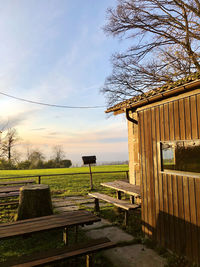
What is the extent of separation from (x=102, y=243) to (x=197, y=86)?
118 inches

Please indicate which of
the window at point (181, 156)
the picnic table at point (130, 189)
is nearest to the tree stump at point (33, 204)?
the picnic table at point (130, 189)

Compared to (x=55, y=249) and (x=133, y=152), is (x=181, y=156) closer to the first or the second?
(x=55, y=249)

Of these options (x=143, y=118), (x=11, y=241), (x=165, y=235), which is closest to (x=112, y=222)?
(x=165, y=235)

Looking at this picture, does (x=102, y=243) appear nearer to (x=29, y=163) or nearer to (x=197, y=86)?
(x=197, y=86)

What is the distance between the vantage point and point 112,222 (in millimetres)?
5715

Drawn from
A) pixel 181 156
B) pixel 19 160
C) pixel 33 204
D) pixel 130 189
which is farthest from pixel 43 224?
pixel 19 160

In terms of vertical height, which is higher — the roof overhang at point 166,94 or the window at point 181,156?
the roof overhang at point 166,94

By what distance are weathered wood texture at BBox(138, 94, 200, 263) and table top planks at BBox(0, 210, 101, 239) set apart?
1.43 m

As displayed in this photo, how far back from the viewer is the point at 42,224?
11.8 feet

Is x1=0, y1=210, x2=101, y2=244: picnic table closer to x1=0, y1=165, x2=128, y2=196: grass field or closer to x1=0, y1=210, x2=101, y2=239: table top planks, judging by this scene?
x1=0, y1=210, x2=101, y2=239: table top planks

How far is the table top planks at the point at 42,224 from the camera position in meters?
3.22

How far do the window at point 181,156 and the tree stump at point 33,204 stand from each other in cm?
328

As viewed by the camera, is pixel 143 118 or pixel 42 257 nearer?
pixel 42 257

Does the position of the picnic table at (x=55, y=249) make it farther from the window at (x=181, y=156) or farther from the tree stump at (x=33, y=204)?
the window at (x=181, y=156)
